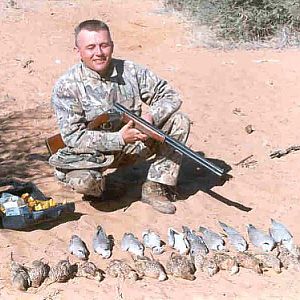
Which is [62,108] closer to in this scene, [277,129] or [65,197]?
[65,197]

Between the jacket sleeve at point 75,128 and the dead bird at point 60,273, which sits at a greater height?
the jacket sleeve at point 75,128

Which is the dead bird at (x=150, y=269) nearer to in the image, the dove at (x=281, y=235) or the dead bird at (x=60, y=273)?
the dead bird at (x=60, y=273)

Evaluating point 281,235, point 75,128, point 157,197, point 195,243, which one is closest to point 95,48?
point 75,128

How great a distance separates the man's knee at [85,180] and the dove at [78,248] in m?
0.45

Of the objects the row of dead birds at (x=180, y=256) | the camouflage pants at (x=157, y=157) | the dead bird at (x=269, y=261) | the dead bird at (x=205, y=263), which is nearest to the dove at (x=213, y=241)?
the row of dead birds at (x=180, y=256)

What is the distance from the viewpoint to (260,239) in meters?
5.31

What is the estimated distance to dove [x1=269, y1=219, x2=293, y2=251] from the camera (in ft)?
17.1

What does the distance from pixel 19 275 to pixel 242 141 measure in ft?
10.4

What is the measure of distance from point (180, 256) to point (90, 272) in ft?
2.07

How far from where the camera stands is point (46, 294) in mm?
4656

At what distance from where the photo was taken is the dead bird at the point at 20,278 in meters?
4.65

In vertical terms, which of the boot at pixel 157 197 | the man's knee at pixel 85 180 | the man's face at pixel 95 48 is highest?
the man's face at pixel 95 48

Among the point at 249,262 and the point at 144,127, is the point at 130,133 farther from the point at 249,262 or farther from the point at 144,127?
the point at 249,262

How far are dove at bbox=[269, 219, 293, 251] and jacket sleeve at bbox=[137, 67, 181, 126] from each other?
3.76 ft
